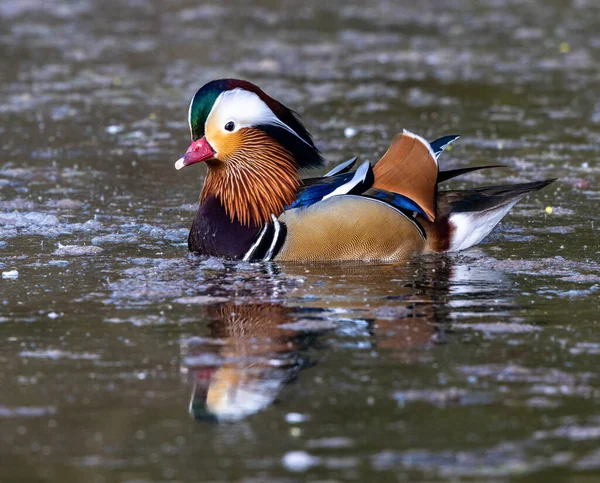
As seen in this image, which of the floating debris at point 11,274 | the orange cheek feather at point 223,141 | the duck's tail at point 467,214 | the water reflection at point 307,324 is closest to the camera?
the water reflection at point 307,324

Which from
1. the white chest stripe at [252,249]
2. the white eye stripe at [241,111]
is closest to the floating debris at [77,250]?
the white chest stripe at [252,249]

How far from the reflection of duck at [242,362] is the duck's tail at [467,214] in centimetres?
161

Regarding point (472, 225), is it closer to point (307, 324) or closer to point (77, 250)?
point (307, 324)

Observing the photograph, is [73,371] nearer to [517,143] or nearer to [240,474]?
[240,474]

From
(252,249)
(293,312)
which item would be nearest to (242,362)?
(293,312)

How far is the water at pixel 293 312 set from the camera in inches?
162

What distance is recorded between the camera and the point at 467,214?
7.16 m

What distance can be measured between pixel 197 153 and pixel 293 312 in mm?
1563

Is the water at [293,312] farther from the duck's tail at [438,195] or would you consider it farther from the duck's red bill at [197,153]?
the duck's red bill at [197,153]

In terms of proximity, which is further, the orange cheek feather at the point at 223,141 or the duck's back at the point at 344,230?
the orange cheek feather at the point at 223,141

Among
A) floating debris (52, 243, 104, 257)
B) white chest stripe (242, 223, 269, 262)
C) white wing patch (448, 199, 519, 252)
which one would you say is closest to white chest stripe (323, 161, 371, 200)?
white chest stripe (242, 223, 269, 262)

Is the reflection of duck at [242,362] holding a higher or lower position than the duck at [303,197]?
lower

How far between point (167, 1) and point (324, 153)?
Answer: 9066 mm

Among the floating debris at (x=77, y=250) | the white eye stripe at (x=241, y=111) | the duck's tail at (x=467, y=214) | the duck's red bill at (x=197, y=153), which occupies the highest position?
the white eye stripe at (x=241, y=111)
